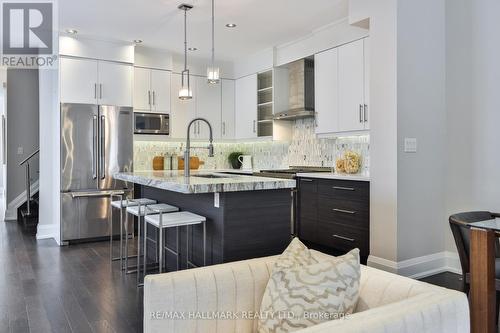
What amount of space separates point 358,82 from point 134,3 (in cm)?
259

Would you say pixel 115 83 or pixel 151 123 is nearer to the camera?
pixel 115 83

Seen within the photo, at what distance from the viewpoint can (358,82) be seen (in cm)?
441

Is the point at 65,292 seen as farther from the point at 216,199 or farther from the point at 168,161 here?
the point at 168,161

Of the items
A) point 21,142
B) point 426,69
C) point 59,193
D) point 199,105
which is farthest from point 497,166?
point 21,142

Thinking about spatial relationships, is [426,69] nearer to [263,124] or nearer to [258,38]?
[258,38]

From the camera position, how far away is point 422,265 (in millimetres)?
3645

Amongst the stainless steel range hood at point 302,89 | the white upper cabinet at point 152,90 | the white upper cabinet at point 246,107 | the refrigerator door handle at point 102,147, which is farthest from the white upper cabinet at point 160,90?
the stainless steel range hood at point 302,89

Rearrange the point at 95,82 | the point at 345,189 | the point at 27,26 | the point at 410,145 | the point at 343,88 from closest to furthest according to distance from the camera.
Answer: the point at 410,145
the point at 345,189
the point at 343,88
the point at 27,26
the point at 95,82

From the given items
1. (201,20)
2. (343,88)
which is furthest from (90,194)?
(343,88)

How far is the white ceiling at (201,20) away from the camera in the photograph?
4.09 meters

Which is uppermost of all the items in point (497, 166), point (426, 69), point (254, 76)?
point (254, 76)

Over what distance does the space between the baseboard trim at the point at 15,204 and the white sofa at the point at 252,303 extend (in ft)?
22.4

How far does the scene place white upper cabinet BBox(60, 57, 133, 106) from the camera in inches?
197

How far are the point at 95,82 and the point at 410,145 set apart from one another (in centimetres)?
402
